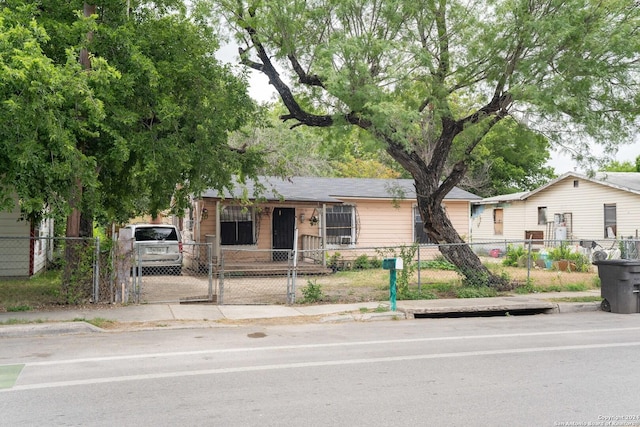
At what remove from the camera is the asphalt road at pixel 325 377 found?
199 inches

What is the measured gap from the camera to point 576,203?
2639 cm

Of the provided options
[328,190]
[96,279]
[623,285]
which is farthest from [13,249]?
[623,285]

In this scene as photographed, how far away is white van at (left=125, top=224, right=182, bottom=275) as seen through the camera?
18.2m

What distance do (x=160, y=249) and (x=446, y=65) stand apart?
35.2 ft

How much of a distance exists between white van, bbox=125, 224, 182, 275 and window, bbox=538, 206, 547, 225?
18.9 metres

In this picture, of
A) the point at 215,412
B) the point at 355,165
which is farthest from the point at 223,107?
the point at 355,165

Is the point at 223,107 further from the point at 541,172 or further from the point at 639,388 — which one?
the point at 541,172

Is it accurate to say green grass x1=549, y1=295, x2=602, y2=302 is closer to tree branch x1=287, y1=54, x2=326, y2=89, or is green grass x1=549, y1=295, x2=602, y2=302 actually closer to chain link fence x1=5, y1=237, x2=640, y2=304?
chain link fence x1=5, y1=237, x2=640, y2=304

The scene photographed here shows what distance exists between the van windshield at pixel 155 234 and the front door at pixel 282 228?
402 centimetres

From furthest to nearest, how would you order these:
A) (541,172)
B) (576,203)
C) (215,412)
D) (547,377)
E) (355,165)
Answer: (541,172), (355,165), (576,203), (547,377), (215,412)

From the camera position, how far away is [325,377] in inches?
252

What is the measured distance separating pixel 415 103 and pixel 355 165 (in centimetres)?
2765

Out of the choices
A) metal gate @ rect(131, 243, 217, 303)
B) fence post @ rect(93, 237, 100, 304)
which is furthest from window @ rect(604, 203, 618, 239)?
fence post @ rect(93, 237, 100, 304)

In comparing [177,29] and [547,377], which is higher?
[177,29]
